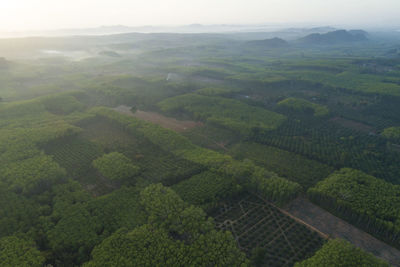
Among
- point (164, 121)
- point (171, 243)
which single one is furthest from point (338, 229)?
point (164, 121)

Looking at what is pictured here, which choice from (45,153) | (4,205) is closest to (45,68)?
(45,153)

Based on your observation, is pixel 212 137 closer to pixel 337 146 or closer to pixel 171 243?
pixel 337 146

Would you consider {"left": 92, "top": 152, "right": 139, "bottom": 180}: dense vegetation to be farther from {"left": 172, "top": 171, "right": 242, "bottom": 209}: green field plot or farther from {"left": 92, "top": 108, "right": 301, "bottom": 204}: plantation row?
{"left": 92, "top": 108, "right": 301, "bottom": 204}: plantation row

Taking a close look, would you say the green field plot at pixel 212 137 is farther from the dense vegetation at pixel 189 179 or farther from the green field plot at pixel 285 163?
the green field plot at pixel 285 163

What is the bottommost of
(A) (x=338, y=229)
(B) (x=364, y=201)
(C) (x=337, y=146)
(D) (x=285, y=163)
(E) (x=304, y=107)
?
(A) (x=338, y=229)

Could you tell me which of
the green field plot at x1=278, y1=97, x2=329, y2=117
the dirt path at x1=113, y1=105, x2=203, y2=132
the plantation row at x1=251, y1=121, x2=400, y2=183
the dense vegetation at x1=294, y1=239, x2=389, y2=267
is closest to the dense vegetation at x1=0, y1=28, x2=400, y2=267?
the dense vegetation at x1=294, y1=239, x2=389, y2=267

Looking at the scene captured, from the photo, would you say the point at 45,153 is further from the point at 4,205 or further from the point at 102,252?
the point at 102,252
